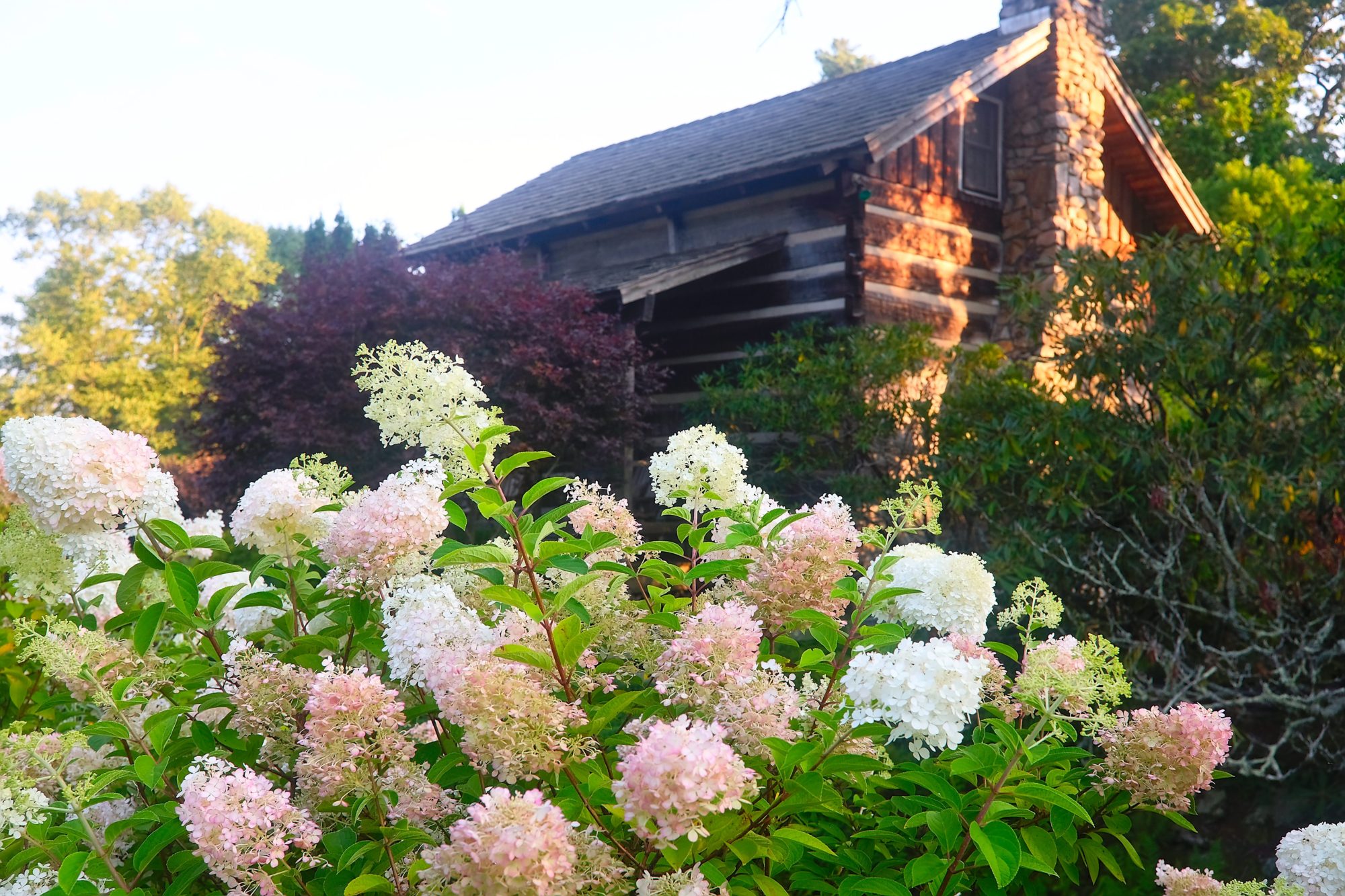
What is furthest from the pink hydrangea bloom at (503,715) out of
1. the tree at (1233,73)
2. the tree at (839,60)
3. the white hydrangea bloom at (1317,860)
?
the tree at (839,60)

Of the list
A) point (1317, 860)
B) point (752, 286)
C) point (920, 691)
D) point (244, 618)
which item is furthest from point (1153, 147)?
point (920, 691)

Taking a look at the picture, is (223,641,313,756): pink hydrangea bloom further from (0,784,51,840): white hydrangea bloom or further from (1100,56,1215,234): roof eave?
(1100,56,1215,234): roof eave

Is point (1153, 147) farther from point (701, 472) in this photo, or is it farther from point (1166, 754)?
point (1166, 754)

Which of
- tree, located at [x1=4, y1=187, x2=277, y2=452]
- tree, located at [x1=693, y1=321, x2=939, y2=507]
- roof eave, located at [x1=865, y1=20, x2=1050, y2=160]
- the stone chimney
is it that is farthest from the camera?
tree, located at [x1=4, y1=187, x2=277, y2=452]

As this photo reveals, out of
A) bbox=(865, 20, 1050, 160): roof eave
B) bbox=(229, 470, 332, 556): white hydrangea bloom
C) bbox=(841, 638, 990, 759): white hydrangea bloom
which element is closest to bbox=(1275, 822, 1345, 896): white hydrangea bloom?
bbox=(841, 638, 990, 759): white hydrangea bloom

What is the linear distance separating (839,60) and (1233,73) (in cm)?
2066

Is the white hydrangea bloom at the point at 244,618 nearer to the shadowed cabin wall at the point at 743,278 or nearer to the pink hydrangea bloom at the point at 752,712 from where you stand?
the pink hydrangea bloom at the point at 752,712

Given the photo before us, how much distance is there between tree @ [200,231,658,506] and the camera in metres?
9.46

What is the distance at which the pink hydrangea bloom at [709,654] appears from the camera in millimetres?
1793

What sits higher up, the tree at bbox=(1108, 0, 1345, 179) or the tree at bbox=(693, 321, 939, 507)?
the tree at bbox=(1108, 0, 1345, 179)

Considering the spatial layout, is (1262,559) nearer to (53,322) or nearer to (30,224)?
(53,322)

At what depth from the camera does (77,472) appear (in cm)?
223

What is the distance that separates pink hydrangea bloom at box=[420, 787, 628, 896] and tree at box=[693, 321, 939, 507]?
7.11 m

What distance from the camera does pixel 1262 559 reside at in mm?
5750
